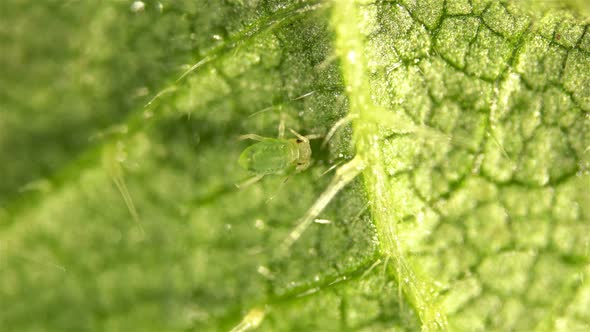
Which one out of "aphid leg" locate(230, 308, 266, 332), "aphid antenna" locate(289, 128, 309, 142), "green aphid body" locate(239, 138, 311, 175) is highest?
"aphid antenna" locate(289, 128, 309, 142)

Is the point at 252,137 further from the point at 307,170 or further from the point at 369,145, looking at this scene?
the point at 369,145

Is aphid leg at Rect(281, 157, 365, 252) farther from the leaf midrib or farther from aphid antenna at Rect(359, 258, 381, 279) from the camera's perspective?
aphid antenna at Rect(359, 258, 381, 279)

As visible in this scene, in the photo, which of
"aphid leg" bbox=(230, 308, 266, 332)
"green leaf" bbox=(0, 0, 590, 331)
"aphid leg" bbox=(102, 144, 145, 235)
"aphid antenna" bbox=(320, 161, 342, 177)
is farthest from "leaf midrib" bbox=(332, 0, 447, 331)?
"aphid leg" bbox=(102, 144, 145, 235)

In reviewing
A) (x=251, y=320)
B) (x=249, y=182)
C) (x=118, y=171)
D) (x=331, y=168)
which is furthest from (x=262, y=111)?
(x=251, y=320)

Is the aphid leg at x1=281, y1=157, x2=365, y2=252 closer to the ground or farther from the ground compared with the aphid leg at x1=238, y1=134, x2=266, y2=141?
closer to the ground

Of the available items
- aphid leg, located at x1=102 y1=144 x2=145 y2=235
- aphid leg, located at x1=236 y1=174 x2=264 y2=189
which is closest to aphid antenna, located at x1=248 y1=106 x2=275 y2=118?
aphid leg, located at x1=236 y1=174 x2=264 y2=189

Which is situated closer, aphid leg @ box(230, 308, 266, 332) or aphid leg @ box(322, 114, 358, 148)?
aphid leg @ box(322, 114, 358, 148)
